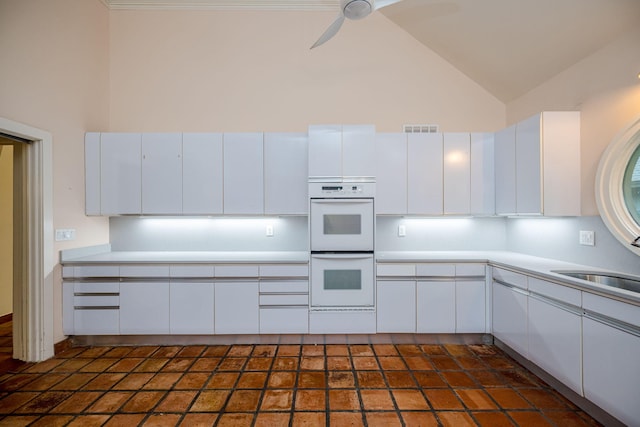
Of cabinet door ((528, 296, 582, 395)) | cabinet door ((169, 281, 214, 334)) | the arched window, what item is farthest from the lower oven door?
the arched window

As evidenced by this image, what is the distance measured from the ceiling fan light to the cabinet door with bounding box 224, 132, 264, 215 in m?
1.52

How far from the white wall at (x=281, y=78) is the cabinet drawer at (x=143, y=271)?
1730mm

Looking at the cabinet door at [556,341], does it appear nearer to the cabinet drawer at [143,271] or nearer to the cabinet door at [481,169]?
the cabinet door at [481,169]

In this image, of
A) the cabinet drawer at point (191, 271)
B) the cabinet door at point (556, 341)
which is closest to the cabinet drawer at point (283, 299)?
the cabinet drawer at point (191, 271)

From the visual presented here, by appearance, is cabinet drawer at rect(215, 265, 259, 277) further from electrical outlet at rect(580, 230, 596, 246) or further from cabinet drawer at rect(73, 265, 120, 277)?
electrical outlet at rect(580, 230, 596, 246)

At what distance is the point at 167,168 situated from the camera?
3270 millimetres

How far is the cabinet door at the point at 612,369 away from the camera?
→ 162cm

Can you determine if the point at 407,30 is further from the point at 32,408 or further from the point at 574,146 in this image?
the point at 32,408

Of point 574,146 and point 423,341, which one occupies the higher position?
point 574,146

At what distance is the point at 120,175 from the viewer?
326cm

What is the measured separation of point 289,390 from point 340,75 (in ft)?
11.3

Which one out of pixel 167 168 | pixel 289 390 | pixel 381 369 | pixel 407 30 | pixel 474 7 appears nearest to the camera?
pixel 289 390

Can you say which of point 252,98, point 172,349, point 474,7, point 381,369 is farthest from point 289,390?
point 474,7

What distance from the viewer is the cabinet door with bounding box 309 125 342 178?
10.1ft
